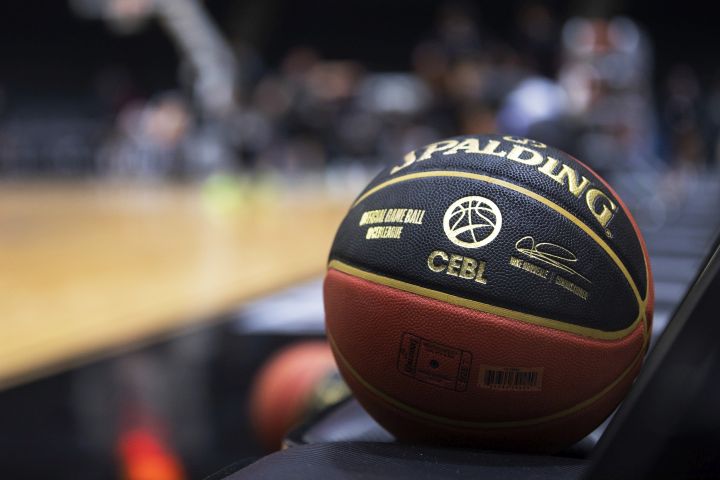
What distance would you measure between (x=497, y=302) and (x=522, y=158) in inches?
6.6

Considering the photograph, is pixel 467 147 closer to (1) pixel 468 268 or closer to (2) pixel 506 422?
(1) pixel 468 268

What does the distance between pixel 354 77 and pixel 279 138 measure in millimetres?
2849

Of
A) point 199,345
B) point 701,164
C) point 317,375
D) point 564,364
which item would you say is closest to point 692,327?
point 564,364

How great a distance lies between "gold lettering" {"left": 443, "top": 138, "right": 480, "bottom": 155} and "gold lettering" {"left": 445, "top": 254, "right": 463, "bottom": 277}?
5.5 inches

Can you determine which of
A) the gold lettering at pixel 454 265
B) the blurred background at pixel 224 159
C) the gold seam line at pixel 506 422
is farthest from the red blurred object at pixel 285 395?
the gold lettering at pixel 454 265

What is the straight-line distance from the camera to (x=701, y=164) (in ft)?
43.1

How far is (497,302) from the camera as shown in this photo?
88cm

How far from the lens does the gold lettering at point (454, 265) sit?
885mm

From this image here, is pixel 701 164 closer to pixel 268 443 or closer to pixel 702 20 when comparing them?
pixel 702 20

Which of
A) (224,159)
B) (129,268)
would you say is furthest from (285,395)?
(224,159)

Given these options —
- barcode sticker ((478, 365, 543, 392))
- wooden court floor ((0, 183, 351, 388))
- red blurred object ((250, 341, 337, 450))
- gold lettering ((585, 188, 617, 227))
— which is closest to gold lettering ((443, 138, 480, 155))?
gold lettering ((585, 188, 617, 227))

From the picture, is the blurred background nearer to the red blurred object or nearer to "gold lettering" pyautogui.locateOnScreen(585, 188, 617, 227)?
the red blurred object

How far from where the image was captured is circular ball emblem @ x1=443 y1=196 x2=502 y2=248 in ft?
2.89

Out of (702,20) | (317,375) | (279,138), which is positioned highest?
(702,20)
